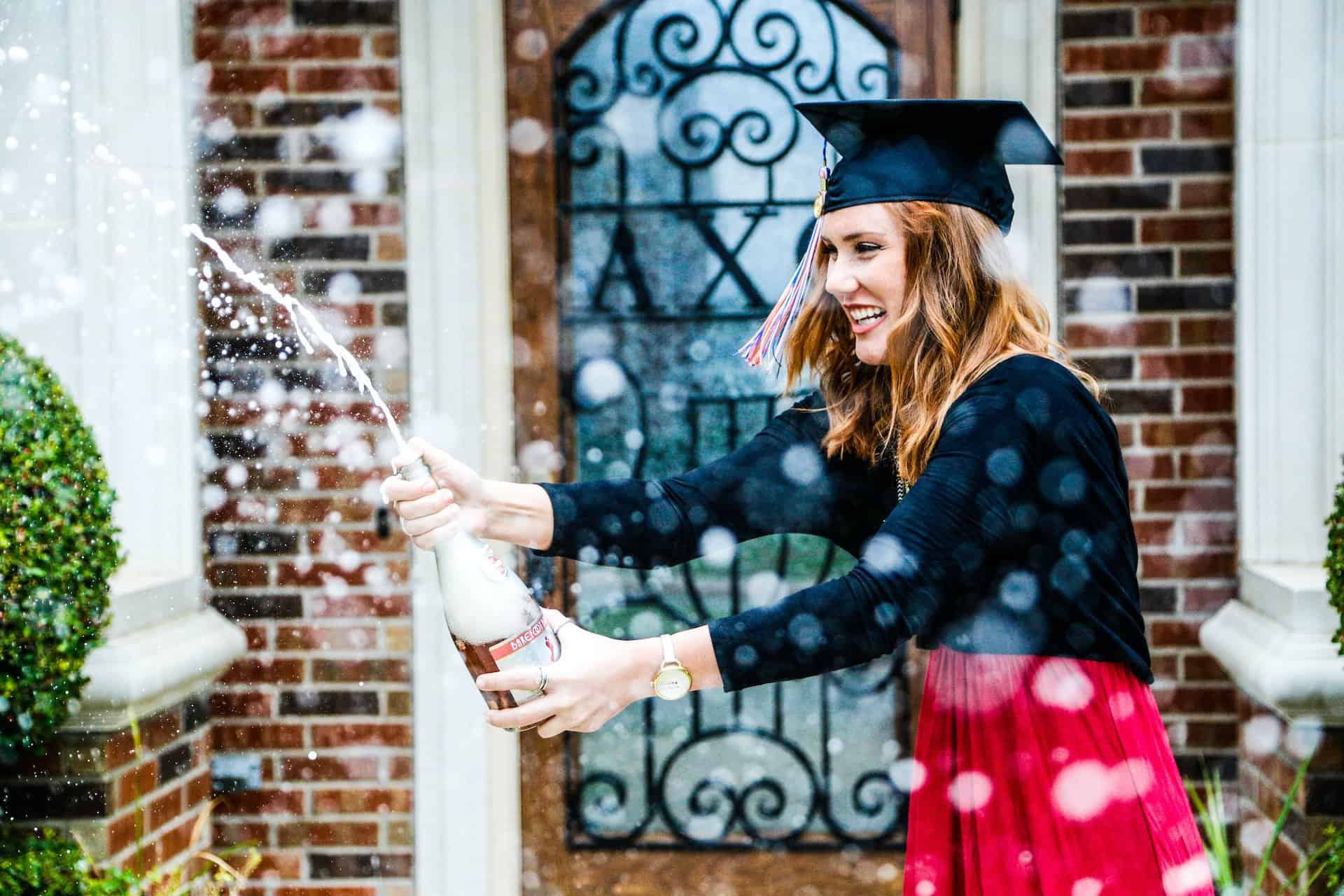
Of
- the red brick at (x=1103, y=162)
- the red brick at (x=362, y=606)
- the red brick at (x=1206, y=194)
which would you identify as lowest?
the red brick at (x=362, y=606)

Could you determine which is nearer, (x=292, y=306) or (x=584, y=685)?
(x=584, y=685)

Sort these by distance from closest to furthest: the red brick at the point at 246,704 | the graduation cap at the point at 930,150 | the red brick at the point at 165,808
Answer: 1. the graduation cap at the point at 930,150
2. the red brick at the point at 165,808
3. the red brick at the point at 246,704

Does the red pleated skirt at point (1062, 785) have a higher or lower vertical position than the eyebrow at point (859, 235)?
lower

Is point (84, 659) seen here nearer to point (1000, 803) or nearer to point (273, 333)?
point (273, 333)

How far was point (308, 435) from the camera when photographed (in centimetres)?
301

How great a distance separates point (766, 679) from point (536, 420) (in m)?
1.88

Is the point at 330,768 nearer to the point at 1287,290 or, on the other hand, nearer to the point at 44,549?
the point at 44,549

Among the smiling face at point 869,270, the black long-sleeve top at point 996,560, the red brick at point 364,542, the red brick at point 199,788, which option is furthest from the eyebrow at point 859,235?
the red brick at point 199,788

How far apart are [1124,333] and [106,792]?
9.20ft

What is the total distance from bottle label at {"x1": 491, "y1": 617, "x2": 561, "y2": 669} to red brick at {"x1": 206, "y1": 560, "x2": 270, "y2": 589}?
1.77m

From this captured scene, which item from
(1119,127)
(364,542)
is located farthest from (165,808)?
(1119,127)

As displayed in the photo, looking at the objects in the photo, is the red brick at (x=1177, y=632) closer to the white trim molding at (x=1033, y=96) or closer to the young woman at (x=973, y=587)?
the white trim molding at (x=1033, y=96)

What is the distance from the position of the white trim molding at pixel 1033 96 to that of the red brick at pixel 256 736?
7.85 feet

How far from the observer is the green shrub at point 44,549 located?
2191 mm
